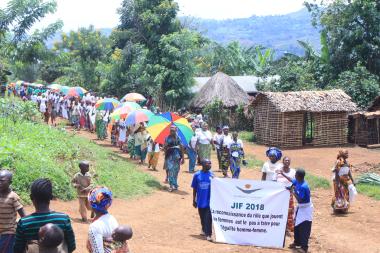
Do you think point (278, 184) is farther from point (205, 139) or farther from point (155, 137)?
point (205, 139)

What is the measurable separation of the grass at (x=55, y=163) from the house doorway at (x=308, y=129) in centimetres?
1145

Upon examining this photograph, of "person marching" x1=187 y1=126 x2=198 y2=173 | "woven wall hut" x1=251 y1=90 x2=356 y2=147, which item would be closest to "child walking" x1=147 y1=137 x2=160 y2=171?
"person marching" x1=187 y1=126 x2=198 y2=173

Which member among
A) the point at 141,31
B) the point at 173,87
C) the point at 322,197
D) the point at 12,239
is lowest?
the point at 322,197

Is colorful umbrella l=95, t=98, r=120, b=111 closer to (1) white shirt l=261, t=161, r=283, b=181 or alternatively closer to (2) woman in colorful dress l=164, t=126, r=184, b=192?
(2) woman in colorful dress l=164, t=126, r=184, b=192

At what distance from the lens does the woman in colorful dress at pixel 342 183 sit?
11.9 metres

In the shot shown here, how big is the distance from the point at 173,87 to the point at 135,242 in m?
22.2

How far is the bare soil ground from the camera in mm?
9070

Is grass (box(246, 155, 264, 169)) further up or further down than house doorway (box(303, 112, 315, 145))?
further down

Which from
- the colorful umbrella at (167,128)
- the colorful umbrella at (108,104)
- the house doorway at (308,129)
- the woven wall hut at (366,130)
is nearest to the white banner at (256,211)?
the colorful umbrella at (167,128)

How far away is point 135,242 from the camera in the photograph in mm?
9125

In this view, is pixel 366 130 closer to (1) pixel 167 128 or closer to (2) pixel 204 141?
(2) pixel 204 141

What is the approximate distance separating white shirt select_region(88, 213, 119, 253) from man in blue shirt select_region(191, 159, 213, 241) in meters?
4.59

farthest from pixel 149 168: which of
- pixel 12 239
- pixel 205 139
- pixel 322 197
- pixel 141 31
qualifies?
pixel 141 31

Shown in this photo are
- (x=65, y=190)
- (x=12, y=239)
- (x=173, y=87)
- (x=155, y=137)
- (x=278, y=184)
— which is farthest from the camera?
(x=173, y=87)
